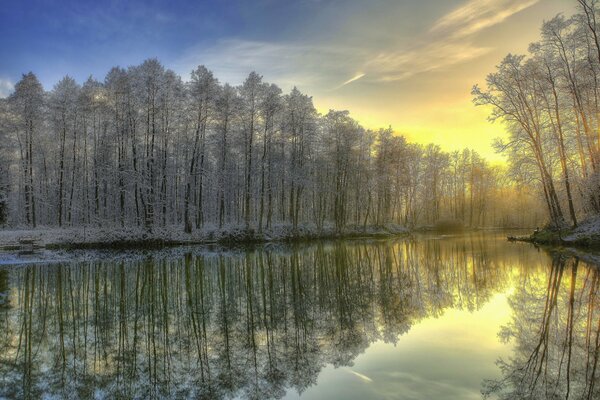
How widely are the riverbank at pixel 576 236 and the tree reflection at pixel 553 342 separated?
14821 millimetres

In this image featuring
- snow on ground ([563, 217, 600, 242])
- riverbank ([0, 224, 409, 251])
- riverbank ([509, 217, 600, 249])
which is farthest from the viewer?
riverbank ([0, 224, 409, 251])

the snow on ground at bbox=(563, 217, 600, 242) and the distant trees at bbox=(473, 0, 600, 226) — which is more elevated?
the distant trees at bbox=(473, 0, 600, 226)

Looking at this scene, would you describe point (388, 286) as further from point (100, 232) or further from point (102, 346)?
point (100, 232)

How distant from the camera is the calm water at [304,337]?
5.91 m

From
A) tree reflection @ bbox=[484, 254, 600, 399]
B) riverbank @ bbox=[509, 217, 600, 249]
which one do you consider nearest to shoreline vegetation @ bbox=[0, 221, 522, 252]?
riverbank @ bbox=[509, 217, 600, 249]

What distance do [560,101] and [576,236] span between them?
36.4 ft

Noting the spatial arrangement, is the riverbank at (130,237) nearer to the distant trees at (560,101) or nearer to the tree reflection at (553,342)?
the distant trees at (560,101)

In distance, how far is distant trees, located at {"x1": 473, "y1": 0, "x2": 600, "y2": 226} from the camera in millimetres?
26000

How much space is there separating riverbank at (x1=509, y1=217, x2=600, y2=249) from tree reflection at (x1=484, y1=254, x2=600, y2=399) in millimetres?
14821

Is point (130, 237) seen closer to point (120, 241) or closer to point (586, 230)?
point (120, 241)

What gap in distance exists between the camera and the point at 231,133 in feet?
149

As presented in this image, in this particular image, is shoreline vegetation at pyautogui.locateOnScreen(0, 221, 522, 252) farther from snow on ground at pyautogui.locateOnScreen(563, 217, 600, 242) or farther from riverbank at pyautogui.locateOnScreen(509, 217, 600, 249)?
snow on ground at pyautogui.locateOnScreen(563, 217, 600, 242)

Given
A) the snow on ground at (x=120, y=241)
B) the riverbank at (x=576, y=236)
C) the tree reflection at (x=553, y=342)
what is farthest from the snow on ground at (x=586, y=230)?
the snow on ground at (x=120, y=241)

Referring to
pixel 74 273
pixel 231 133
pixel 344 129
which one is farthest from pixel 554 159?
pixel 74 273
